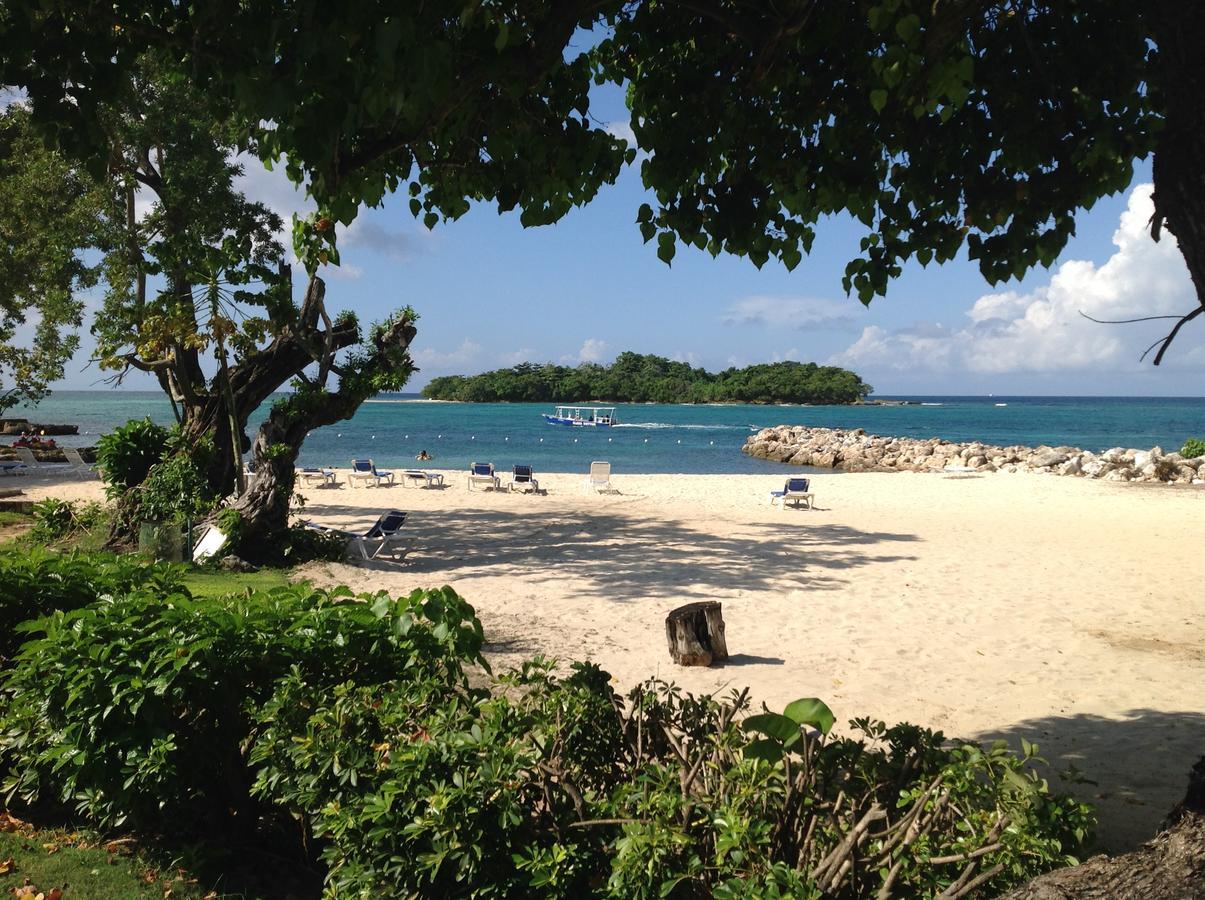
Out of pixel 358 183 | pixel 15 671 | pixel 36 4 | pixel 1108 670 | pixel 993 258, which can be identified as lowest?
pixel 1108 670

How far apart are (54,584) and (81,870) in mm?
1557

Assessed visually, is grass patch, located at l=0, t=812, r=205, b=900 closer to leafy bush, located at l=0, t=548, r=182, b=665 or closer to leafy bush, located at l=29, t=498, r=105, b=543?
leafy bush, located at l=0, t=548, r=182, b=665

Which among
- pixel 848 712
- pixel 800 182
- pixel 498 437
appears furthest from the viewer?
pixel 498 437

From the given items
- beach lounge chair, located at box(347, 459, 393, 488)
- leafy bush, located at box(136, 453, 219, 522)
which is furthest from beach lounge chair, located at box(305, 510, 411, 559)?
beach lounge chair, located at box(347, 459, 393, 488)

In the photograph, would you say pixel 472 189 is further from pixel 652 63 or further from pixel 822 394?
pixel 822 394

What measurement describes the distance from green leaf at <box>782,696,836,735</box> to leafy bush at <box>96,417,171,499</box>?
12.9m

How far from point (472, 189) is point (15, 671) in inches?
130

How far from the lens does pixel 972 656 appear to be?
8.09 metres

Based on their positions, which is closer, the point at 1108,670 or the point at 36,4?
the point at 36,4

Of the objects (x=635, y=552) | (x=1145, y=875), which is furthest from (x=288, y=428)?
(x=1145, y=875)

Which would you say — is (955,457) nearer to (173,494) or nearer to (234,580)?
(173,494)

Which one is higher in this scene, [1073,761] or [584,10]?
[584,10]

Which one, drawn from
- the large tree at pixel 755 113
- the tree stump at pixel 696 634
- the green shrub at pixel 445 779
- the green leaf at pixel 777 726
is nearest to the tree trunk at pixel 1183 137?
the large tree at pixel 755 113

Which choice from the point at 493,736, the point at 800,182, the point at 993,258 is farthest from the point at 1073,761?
the point at 493,736
